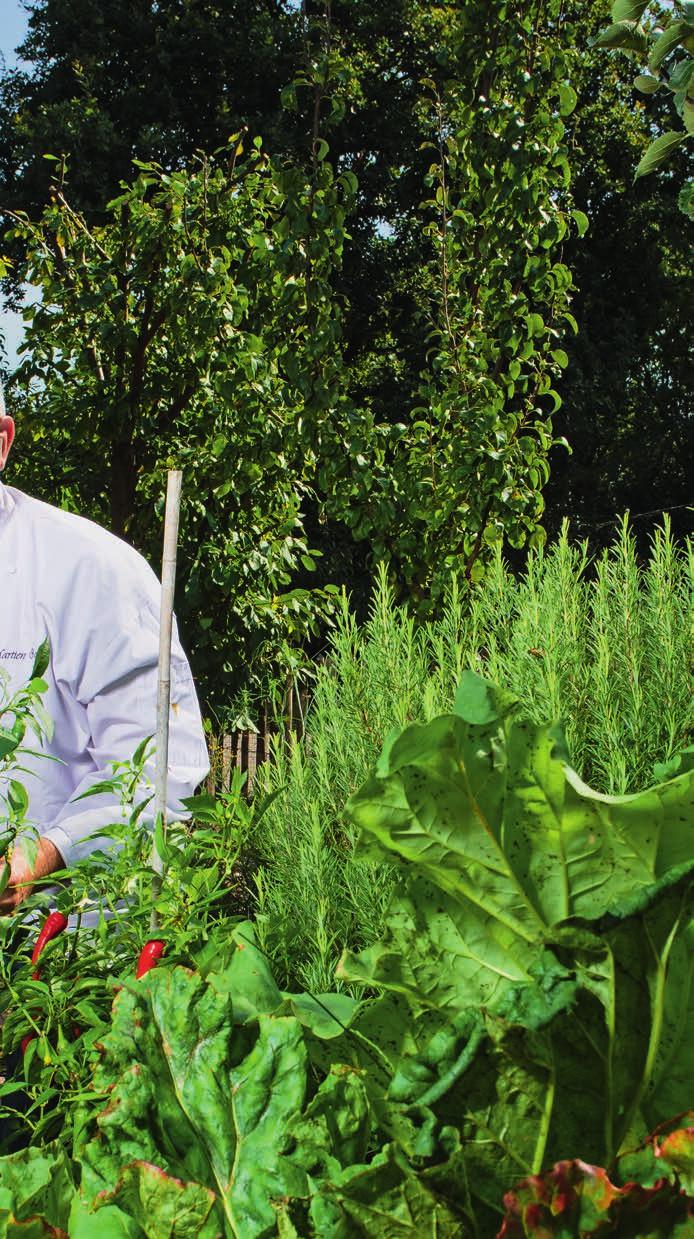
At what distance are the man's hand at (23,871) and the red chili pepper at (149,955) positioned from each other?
0.14 m

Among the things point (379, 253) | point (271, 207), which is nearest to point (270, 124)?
point (379, 253)

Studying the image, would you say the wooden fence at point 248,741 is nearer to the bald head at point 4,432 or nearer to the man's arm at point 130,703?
the bald head at point 4,432

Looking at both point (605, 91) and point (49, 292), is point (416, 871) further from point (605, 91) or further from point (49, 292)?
point (605, 91)

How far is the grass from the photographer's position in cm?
219

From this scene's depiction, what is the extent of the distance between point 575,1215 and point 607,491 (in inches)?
819

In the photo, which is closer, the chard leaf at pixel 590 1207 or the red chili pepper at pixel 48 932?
the chard leaf at pixel 590 1207

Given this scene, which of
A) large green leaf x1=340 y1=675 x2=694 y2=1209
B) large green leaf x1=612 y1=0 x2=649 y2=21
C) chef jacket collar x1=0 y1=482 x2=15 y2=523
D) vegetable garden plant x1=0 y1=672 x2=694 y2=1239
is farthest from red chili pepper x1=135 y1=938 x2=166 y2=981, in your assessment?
large green leaf x1=612 y1=0 x2=649 y2=21

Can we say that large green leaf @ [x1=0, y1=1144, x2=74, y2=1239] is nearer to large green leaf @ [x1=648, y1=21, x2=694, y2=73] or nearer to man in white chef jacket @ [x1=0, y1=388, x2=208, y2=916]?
man in white chef jacket @ [x1=0, y1=388, x2=208, y2=916]

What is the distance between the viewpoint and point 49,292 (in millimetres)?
6773

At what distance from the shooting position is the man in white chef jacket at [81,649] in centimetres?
198

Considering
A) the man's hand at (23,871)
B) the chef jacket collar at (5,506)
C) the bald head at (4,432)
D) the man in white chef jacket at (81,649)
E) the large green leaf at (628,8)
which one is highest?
the large green leaf at (628,8)

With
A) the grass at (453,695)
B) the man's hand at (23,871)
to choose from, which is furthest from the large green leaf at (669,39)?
the man's hand at (23,871)

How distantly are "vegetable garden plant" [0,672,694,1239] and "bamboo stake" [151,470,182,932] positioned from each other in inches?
19.1

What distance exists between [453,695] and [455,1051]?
1.91 m
